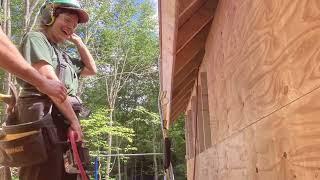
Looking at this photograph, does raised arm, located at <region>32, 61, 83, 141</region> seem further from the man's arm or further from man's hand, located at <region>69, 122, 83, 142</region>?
the man's arm

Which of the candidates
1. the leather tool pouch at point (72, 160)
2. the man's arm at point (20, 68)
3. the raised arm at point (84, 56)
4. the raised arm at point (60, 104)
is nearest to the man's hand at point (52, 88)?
the man's arm at point (20, 68)

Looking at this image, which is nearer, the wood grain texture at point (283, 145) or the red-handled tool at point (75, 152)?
the wood grain texture at point (283, 145)

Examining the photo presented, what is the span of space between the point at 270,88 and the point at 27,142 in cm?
156

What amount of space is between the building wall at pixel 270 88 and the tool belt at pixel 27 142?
1.31 meters

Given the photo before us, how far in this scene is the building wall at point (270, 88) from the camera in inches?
58.9

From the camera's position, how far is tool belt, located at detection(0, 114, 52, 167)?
8.54 ft

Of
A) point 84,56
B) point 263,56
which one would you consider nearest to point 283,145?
point 263,56

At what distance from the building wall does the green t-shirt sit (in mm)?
1182

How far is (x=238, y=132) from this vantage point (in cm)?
289

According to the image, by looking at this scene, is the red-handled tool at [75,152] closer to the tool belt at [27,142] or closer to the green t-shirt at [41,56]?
the tool belt at [27,142]

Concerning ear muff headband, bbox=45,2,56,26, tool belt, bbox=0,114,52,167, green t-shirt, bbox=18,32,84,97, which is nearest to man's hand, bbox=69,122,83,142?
tool belt, bbox=0,114,52,167

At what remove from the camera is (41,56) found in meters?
2.68

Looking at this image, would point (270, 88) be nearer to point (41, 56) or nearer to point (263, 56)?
point (263, 56)

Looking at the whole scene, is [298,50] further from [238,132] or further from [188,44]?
[188,44]
